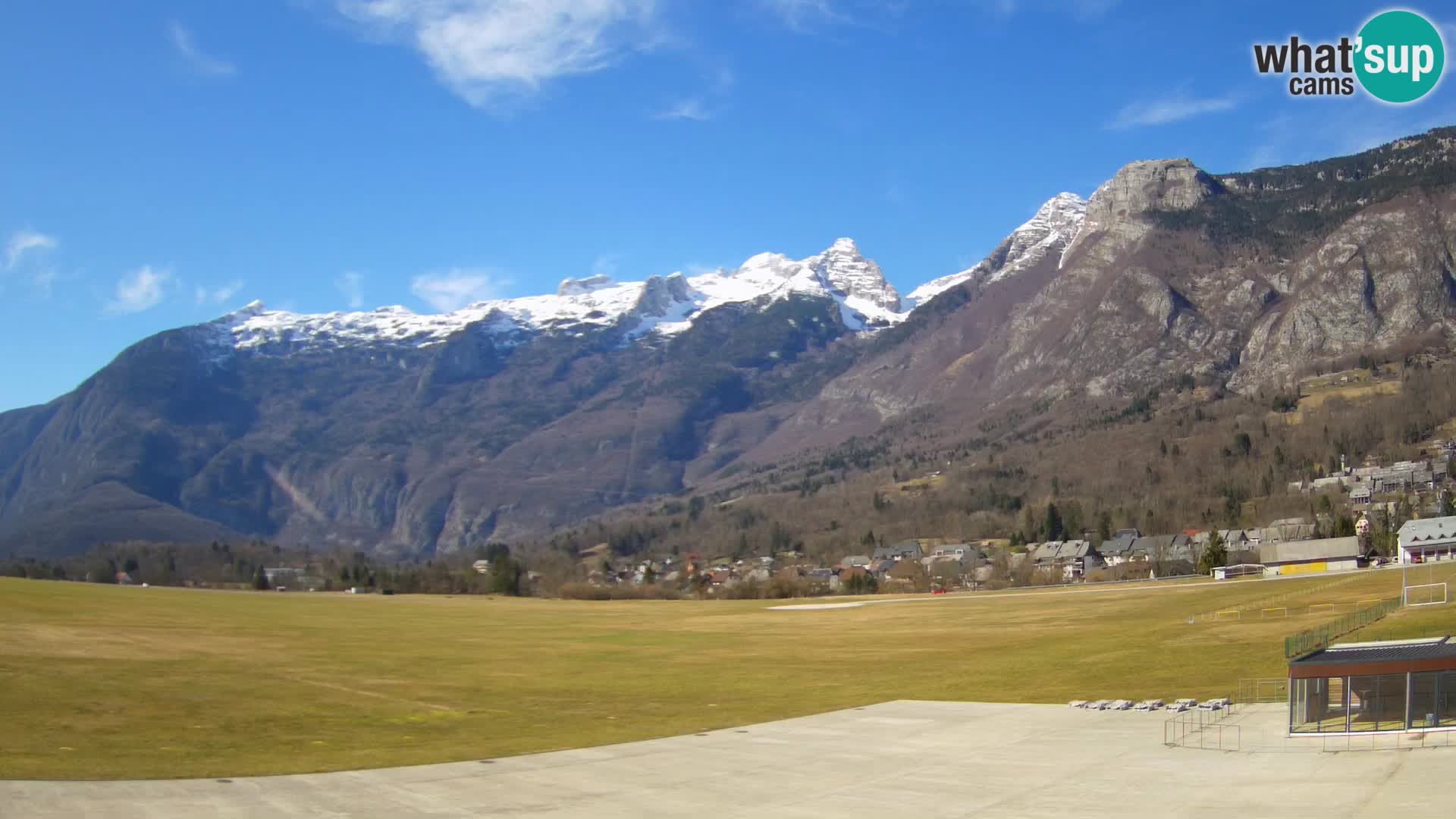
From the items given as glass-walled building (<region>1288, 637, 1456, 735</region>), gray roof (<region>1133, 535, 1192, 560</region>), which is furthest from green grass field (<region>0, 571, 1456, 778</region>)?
gray roof (<region>1133, 535, 1192, 560</region>)

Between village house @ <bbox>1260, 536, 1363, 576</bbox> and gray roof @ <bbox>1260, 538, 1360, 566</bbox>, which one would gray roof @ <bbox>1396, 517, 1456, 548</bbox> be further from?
gray roof @ <bbox>1260, 538, 1360, 566</bbox>

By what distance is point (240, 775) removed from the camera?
35.0 m

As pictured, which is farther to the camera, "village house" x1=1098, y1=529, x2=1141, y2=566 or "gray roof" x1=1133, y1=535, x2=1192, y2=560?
"village house" x1=1098, y1=529, x2=1141, y2=566

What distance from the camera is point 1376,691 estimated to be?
3894 centimetres

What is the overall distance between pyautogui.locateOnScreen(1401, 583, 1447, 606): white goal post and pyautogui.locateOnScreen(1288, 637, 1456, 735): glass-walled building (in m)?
28.3

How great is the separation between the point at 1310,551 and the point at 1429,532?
36.8 metres

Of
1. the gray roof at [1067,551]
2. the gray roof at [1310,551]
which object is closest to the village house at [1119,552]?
the gray roof at [1067,551]

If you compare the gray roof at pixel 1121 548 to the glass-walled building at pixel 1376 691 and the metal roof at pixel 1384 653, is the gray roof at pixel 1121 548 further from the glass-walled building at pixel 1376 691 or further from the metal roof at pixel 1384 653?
the glass-walled building at pixel 1376 691

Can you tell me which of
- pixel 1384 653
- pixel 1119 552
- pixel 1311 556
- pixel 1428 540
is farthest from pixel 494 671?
pixel 1119 552

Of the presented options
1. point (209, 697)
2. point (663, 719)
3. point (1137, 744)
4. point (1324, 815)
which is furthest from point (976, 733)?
point (209, 697)

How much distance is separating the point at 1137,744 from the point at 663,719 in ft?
62.6

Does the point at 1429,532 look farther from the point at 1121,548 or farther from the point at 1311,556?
the point at 1121,548

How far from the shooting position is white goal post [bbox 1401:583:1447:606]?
6688 cm

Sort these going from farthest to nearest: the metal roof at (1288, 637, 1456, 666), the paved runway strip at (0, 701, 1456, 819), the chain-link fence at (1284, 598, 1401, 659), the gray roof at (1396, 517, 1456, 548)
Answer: the gray roof at (1396, 517, 1456, 548) < the chain-link fence at (1284, 598, 1401, 659) < the metal roof at (1288, 637, 1456, 666) < the paved runway strip at (0, 701, 1456, 819)
